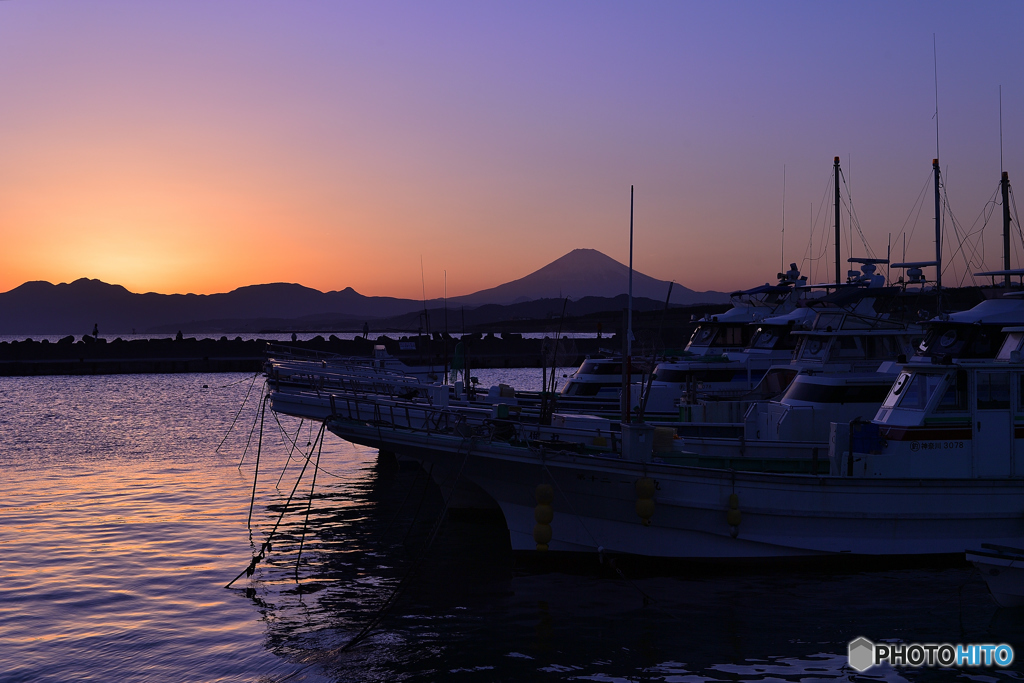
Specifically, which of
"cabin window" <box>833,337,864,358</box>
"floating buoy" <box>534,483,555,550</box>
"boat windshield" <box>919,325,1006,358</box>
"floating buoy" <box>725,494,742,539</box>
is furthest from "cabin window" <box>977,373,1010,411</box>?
"floating buoy" <box>534,483,555,550</box>

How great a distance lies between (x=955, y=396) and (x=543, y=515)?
682cm

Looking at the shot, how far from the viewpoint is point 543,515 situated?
1335 cm

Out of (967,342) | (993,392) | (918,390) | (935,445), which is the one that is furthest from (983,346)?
(935,445)

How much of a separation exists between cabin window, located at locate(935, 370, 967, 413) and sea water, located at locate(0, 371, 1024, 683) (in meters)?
2.59

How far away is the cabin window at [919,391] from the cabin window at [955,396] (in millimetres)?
180

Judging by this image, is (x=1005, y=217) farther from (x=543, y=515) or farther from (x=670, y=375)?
(x=543, y=515)

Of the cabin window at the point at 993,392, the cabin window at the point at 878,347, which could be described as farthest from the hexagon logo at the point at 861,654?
the cabin window at the point at 878,347

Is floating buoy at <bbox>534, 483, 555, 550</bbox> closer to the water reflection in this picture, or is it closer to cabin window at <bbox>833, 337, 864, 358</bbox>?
the water reflection

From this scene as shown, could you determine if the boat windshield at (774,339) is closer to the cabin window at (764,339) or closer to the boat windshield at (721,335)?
the cabin window at (764,339)

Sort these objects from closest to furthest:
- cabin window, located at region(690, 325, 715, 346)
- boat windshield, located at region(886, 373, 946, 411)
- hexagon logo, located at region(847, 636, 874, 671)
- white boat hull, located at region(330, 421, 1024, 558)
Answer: hexagon logo, located at region(847, 636, 874, 671), white boat hull, located at region(330, 421, 1024, 558), boat windshield, located at region(886, 373, 946, 411), cabin window, located at region(690, 325, 715, 346)

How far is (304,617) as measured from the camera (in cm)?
1220

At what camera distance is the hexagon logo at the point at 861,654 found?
33.1 ft

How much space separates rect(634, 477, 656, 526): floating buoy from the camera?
13.2 metres

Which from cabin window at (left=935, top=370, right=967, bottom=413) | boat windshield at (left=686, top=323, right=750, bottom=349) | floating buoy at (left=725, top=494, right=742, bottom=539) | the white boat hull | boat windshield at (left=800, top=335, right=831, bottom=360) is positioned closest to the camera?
the white boat hull
